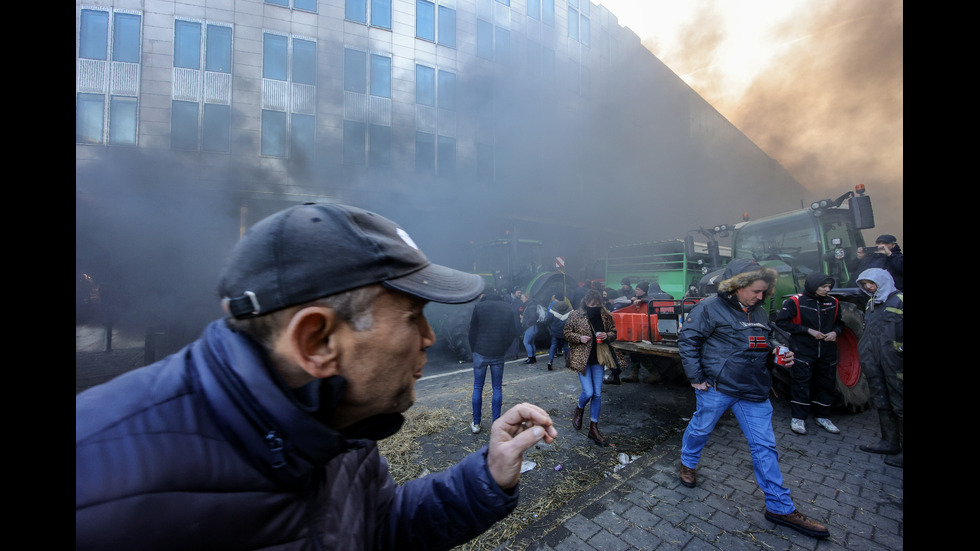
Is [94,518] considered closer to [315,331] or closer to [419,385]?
[315,331]

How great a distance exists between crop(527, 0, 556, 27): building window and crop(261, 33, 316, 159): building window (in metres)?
12.8

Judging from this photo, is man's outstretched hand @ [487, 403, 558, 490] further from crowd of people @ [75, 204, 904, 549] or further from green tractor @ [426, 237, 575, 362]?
green tractor @ [426, 237, 575, 362]

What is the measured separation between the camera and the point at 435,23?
64.7 ft

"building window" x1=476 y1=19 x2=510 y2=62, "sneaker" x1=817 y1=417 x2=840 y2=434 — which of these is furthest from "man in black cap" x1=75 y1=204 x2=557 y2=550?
"building window" x1=476 y1=19 x2=510 y2=62

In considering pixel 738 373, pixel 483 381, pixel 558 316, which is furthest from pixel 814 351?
pixel 483 381

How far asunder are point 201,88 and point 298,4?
5.76 metres

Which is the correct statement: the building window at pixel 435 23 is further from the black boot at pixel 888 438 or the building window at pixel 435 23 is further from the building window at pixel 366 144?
the black boot at pixel 888 438

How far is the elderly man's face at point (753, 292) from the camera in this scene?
3158 millimetres

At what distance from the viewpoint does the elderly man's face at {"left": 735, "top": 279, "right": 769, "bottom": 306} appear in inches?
124

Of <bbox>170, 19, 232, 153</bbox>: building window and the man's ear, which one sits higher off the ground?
<bbox>170, 19, 232, 153</bbox>: building window

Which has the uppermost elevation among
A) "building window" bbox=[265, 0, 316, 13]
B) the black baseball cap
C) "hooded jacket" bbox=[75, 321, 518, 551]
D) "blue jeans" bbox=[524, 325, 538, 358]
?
"building window" bbox=[265, 0, 316, 13]

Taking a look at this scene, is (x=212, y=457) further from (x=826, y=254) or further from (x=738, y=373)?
(x=826, y=254)

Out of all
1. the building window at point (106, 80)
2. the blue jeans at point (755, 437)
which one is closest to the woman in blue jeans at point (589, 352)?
the blue jeans at point (755, 437)

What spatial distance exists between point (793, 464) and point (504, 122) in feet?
65.3
